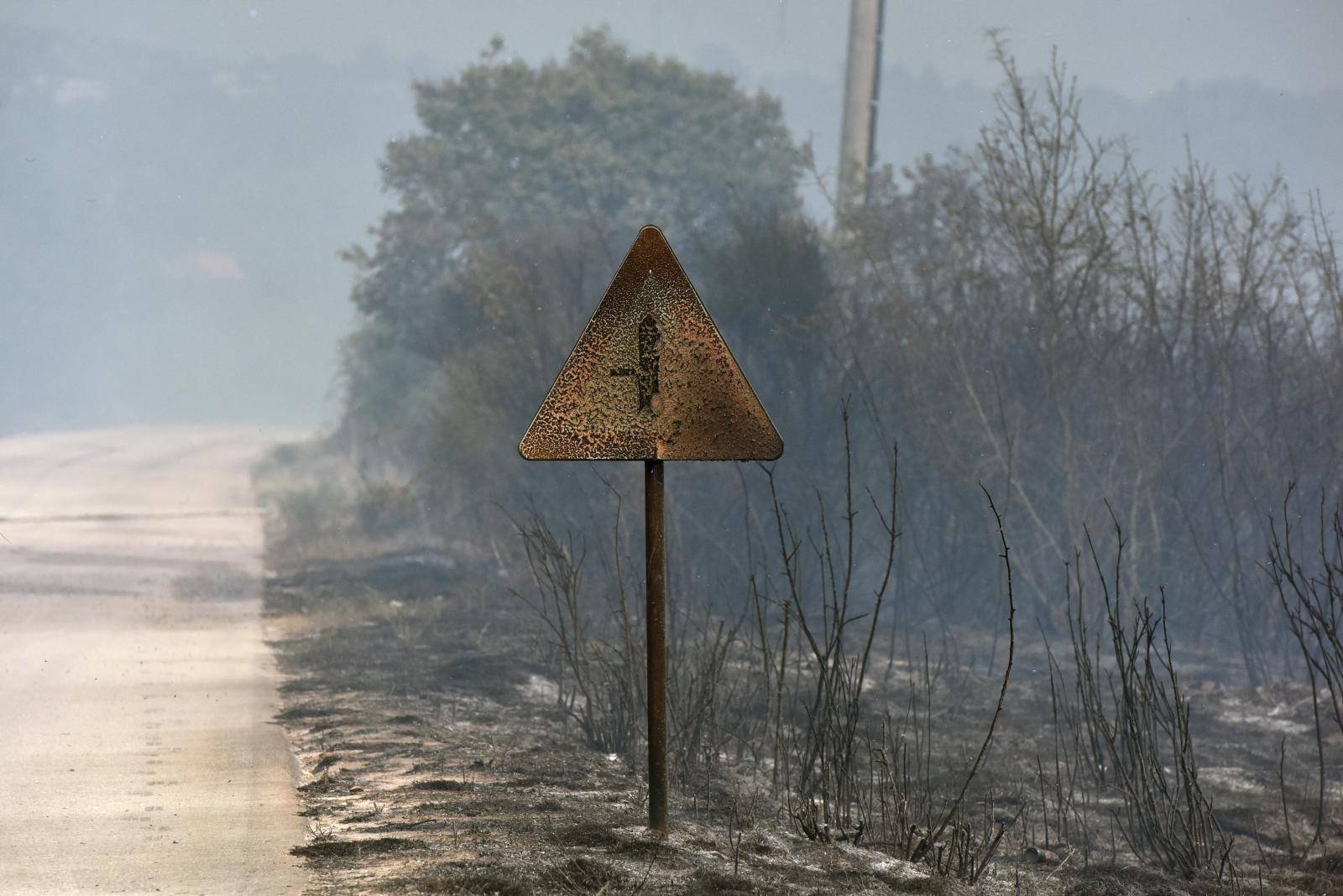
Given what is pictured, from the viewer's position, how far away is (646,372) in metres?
5.57

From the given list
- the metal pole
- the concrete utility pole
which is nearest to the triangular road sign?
the metal pole

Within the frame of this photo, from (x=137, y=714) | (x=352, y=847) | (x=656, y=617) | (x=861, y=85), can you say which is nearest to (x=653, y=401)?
(x=656, y=617)

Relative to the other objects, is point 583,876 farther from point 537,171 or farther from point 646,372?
point 537,171

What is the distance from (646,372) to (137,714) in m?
4.98

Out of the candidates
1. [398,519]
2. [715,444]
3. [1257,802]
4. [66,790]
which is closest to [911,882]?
[715,444]

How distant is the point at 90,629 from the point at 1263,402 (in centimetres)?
1015

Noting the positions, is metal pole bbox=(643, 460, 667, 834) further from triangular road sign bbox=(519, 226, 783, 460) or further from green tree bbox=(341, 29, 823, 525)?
green tree bbox=(341, 29, 823, 525)

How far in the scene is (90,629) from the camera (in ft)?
42.1

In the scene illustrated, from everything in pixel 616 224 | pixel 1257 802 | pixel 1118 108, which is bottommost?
pixel 1257 802

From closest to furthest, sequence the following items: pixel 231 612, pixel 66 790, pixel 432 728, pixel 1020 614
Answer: pixel 66 790 → pixel 432 728 → pixel 231 612 → pixel 1020 614

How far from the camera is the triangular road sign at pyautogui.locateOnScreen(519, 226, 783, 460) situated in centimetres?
556

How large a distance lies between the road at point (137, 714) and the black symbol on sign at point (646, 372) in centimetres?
201

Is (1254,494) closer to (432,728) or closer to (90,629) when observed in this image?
(432,728)

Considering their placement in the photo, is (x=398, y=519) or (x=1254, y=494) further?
(x=398, y=519)
